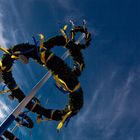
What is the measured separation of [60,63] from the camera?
16234mm

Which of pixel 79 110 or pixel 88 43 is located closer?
pixel 79 110

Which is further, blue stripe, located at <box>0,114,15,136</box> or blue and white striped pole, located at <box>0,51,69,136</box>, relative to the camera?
blue and white striped pole, located at <box>0,51,69,136</box>

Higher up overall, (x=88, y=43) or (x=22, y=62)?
(x=88, y=43)

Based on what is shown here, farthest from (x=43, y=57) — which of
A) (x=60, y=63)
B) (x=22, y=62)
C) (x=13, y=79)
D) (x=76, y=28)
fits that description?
(x=76, y=28)

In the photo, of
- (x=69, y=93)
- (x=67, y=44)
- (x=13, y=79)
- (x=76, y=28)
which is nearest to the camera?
(x=69, y=93)

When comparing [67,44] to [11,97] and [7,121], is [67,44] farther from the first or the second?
[7,121]

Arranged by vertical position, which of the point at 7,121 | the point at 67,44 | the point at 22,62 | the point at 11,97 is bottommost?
the point at 7,121

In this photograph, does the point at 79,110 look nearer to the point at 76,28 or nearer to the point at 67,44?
the point at 67,44

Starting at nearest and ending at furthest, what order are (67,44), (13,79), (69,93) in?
(69,93) → (13,79) → (67,44)

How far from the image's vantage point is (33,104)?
19125 mm

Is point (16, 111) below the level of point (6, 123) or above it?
above

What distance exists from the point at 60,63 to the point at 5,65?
3889 mm

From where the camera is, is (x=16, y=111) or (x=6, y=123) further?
(x=16, y=111)

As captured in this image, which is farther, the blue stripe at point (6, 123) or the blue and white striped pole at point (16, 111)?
the blue and white striped pole at point (16, 111)
